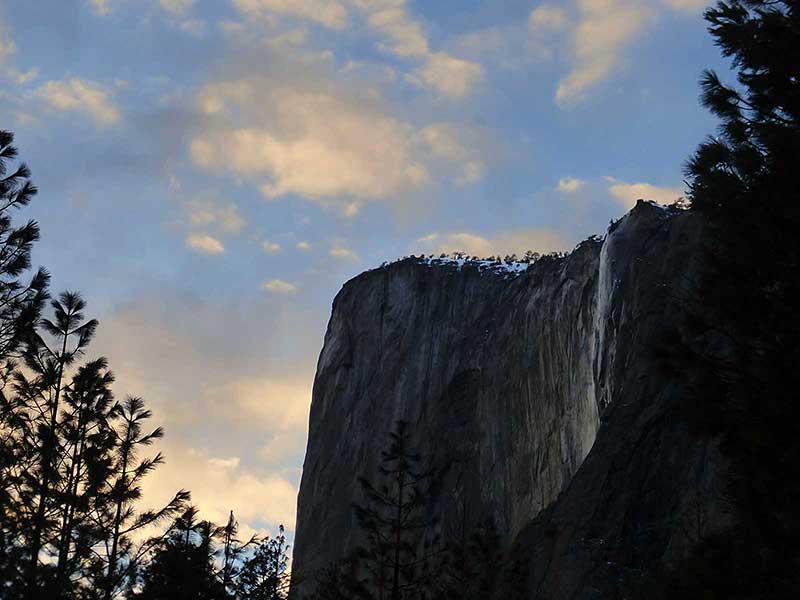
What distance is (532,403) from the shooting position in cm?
6738

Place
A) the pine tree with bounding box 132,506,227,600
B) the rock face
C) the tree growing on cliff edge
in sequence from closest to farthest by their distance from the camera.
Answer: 1. the tree growing on cliff edge
2. the pine tree with bounding box 132,506,227,600
3. the rock face

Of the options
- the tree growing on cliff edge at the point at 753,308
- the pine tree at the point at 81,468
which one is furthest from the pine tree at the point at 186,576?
the tree growing on cliff edge at the point at 753,308

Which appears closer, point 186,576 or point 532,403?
point 186,576

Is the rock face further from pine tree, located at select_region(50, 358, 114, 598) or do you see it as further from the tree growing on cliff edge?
pine tree, located at select_region(50, 358, 114, 598)

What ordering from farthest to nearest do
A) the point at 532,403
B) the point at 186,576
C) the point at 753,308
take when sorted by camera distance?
1. the point at 532,403
2. the point at 186,576
3. the point at 753,308

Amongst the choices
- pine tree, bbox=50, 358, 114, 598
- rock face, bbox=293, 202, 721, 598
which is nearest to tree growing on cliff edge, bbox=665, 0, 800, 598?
rock face, bbox=293, 202, 721, 598

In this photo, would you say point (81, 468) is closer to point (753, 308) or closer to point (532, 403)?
point (753, 308)

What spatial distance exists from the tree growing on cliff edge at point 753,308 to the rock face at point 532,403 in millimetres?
1455

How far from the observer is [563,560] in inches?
1533

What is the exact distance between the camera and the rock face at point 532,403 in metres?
38.6

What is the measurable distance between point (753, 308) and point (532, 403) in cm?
5304

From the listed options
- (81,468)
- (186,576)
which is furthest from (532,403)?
(81,468)

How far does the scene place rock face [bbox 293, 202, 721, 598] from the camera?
127 feet

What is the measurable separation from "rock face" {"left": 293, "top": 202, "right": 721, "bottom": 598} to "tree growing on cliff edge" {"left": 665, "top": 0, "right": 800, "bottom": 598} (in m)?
1.45
